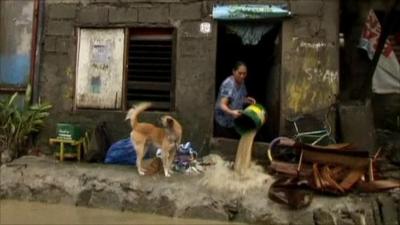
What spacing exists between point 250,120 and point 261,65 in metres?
3.58

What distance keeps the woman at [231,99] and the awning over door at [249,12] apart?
2.98ft

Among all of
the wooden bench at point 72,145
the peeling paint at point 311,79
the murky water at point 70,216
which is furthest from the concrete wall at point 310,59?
the wooden bench at point 72,145

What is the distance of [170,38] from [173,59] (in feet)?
1.23

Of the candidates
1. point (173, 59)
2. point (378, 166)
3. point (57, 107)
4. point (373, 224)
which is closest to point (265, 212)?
point (373, 224)

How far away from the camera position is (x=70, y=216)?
741cm

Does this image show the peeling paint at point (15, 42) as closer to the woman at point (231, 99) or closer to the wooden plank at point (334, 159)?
the woman at point (231, 99)

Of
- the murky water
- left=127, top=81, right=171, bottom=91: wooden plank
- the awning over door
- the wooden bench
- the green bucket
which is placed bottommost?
the murky water

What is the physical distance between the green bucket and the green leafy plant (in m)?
3.64

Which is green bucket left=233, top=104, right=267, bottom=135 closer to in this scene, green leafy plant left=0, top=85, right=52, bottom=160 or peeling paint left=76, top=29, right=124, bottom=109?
peeling paint left=76, top=29, right=124, bottom=109

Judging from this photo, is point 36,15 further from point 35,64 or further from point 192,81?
point 192,81

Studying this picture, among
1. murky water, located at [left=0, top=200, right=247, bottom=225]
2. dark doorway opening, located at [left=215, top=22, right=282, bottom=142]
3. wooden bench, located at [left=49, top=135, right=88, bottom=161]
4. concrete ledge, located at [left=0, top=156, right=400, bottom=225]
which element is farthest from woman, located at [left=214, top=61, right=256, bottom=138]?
wooden bench, located at [left=49, top=135, right=88, bottom=161]

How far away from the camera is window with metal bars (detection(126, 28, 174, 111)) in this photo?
970 centimetres

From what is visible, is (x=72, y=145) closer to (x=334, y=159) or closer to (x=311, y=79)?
(x=311, y=79)

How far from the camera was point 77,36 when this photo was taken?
9.92 m
